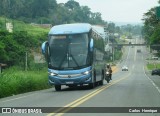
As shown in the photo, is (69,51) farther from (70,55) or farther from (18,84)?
(18,84)

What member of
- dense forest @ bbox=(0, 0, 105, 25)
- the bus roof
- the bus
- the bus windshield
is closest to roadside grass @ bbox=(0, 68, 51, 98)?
the bus

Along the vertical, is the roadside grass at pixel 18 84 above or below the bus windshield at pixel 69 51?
below

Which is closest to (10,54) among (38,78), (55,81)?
(38,78)

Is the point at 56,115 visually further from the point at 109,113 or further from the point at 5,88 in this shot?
the point at 5,88

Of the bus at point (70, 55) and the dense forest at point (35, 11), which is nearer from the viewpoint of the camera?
the bus at point (70, 55)

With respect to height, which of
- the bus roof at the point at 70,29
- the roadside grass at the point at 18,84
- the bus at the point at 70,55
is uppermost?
the bus roof at the point at 70,29

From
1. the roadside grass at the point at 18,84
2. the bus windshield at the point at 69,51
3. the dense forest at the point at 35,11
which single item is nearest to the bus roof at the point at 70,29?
the bus windshield at the point at 69,51

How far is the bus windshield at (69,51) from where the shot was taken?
93.0 ft

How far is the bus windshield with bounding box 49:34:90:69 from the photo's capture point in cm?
2836

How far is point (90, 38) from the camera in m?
28.9

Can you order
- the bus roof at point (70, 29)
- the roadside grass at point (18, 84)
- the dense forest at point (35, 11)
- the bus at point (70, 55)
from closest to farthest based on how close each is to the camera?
the roadside grass at point (18, 84) < the bus at point (70, 55) < the bus roof at point (70, 29) < the dense forest at point (35, 11)

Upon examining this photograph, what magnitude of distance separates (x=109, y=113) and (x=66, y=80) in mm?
13097

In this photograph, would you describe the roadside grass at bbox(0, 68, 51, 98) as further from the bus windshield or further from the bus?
the bus windshield

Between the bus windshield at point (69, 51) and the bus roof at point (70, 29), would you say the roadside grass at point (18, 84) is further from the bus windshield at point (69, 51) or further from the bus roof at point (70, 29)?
the bus roof at point (70, 29)
